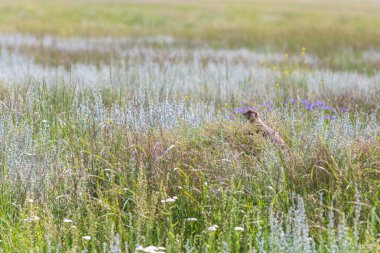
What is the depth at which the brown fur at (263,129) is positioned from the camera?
239 inches

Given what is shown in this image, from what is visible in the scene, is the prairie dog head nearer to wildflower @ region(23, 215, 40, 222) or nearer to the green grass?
wildflower @ region(23, 215, 40, 222)

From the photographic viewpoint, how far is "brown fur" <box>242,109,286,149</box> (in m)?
6.07

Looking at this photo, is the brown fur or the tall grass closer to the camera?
the tall grass

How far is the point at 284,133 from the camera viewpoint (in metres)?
6.29

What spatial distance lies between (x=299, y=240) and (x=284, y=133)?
2.06m

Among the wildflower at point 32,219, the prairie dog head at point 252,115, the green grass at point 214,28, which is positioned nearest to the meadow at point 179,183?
the wildflower at point 32,219

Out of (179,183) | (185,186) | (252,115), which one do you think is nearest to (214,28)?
(252,115)

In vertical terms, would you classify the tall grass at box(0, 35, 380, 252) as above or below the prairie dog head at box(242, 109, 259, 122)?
below

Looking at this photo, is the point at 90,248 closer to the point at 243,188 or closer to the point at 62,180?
the point at 62,180

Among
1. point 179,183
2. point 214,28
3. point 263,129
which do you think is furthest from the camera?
point 214,28

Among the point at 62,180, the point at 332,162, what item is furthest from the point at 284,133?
the point at 62,180

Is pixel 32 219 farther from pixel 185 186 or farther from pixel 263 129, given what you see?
pixel 263 129

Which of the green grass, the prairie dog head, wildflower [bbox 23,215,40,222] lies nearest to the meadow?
wildflower [bbox 23,215,40,222]

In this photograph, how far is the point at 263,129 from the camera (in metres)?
6.14
